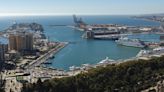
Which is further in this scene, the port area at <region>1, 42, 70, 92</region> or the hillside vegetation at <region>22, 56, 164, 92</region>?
the port area at <region>1, 42, 70, 92</region>

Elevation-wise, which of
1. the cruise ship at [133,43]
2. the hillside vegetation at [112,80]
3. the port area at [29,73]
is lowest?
the cruise ship at [133,43]

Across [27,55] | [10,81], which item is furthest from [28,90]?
[27,55]

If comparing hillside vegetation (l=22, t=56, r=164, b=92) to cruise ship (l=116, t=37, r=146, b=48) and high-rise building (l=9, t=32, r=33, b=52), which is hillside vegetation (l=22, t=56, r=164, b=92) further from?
cruise ship (l=116, t=37, r=146, b=48)

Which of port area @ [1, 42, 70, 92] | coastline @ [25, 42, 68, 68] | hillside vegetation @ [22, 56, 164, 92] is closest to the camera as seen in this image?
hillside vegetation @ [22, 56, 164, 92]

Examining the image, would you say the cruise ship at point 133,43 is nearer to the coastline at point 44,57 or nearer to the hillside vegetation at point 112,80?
the coastline at point 44,57

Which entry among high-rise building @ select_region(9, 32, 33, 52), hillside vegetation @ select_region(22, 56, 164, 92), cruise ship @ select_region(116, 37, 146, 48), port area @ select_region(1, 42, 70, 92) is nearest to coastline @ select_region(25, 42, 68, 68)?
port area @ select_region(1, 42, 70, 92)

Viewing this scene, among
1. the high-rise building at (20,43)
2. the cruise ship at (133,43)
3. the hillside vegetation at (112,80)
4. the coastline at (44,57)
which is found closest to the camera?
the hillside vegetation at (112,80)

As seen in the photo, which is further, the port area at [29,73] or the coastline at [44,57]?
the coastline at [44,57]

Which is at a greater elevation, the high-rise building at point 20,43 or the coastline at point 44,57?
the high-rise building at point 20,43

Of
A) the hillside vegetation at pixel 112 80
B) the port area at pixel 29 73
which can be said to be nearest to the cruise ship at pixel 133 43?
the port area at pixel 29 73

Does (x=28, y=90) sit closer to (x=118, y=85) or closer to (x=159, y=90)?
(x=118, y=85)

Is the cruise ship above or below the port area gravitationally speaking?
below
